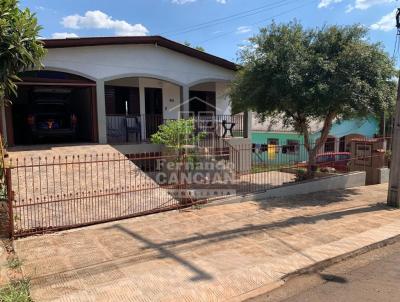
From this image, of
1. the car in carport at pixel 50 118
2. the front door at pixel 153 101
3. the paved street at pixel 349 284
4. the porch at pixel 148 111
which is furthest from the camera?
the front door at pixel 153 101

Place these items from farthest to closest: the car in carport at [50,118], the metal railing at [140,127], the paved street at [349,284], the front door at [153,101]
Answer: the front door at [153,101] < the metal railing at [140,127] < the car in carport at [50,118] < the paved street at [349,284]

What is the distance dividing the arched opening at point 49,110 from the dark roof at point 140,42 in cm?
104

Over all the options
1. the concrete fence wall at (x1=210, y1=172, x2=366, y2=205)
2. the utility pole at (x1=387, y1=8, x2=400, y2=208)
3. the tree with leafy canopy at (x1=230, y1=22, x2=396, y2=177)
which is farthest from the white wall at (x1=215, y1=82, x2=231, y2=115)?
the utility pole at (x1=387, y1=8, x2=400, y2=208)

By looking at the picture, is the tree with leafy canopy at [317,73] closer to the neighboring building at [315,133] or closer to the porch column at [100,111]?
the porch column at [100,111]

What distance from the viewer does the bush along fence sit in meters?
6.64

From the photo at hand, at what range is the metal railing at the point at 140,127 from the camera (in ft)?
44.7

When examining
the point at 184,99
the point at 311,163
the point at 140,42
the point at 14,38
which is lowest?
the point at 311,163

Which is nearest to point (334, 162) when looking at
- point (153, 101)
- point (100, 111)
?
point (153, 101)

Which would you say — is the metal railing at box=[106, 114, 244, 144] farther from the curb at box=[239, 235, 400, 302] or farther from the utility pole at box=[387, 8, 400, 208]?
the curb at box=[239, 235, 400, 302]

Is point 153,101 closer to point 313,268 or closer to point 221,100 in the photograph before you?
point 221,100

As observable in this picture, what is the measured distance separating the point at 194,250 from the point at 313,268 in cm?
182

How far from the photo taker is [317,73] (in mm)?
9562

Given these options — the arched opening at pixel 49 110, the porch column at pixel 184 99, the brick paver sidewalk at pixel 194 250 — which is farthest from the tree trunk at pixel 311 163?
the arched opening at pixel 49 110

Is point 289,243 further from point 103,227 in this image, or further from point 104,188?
point 104,188
